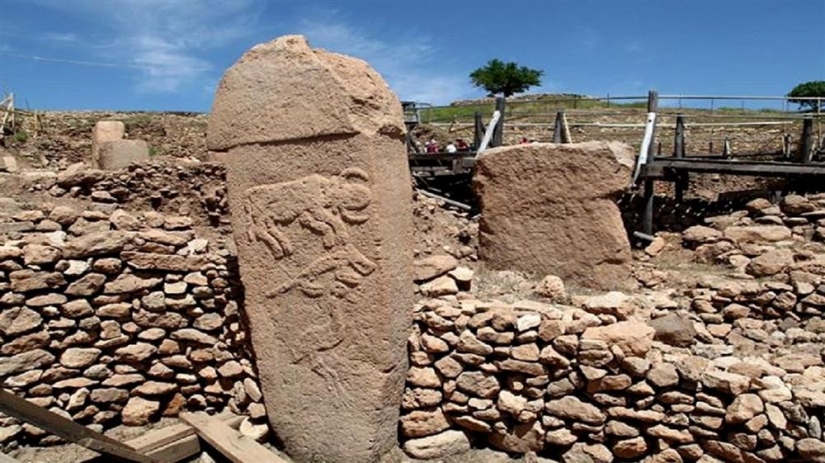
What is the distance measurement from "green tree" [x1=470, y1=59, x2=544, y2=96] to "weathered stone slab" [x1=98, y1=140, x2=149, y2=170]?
1206 inches

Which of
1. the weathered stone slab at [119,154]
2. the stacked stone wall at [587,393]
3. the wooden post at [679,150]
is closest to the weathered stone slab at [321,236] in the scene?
the stacked stone wall at [587,393]

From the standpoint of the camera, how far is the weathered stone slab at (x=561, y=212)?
6.44 meters

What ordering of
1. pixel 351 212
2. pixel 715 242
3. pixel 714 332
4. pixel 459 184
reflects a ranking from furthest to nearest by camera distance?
pixel 459 184 → pixel 715 242 → pixel 714 332 → pixel 351 212

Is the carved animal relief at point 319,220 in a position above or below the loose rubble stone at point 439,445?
above

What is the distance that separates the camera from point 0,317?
375 cm

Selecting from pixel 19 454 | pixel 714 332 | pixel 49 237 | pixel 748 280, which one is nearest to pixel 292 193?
pixel 49 237

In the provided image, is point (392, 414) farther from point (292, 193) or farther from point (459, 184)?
point (459, 184)

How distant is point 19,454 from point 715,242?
7577 millimetres

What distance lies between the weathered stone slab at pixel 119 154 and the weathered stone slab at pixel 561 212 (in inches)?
220

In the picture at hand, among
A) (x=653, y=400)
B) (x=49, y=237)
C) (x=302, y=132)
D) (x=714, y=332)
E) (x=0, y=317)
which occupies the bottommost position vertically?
(x=714, y=332)

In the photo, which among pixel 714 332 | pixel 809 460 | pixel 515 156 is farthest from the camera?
pixel 515 156

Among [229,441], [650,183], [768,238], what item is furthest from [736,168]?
[229,441]

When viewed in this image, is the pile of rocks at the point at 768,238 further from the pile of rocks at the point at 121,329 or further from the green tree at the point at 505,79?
the green tree at the point at 505,79

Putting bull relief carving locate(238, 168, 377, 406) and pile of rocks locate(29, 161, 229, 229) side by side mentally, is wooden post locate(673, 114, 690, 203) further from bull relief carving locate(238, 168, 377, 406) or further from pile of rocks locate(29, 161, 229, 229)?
bull relief carving locate(238, 168, 377, 406)
